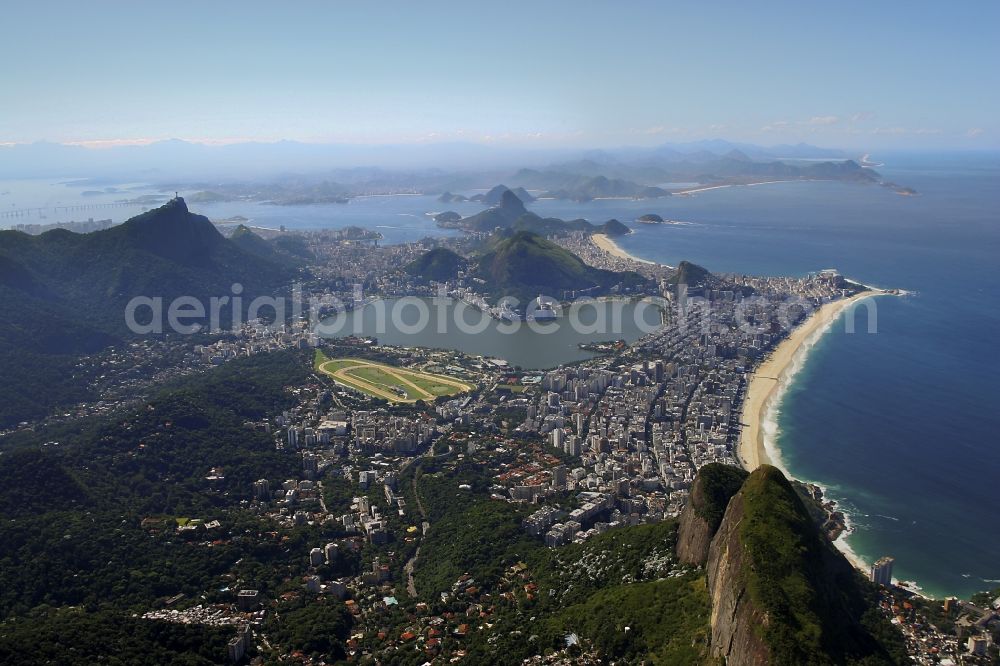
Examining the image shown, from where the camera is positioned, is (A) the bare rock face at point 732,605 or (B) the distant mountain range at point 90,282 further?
(B) the distant mountain range at point 90,282

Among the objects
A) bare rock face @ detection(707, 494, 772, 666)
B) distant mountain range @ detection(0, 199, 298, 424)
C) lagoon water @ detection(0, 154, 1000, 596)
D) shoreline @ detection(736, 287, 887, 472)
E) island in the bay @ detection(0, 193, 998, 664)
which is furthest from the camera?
distant mountain range @ detection(0, 199, 298, 424)

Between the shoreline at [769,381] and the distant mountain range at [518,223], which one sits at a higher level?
the distant mountain range at [518,223]

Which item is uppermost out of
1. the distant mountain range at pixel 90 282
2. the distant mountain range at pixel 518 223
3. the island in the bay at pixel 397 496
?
the distant mountain range at pixel 518 223

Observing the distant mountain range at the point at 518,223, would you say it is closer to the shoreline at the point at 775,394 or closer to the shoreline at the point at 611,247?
the shoreline at the point at 611,247

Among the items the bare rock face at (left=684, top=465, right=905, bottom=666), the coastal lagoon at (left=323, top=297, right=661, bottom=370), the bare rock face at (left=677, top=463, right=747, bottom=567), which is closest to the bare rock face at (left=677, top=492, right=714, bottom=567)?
the bare rock face at (left=677, top=463, right=747, bottom=567)

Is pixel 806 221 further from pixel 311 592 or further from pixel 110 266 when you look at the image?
pixel 311 592

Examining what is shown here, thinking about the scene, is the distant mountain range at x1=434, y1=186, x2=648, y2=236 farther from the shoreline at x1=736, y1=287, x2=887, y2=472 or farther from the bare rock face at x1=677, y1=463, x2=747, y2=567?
the bare rock face at x1=677, y1=463, x2=747, y2=567

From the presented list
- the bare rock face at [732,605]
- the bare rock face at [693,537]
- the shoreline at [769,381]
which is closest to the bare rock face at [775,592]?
the bare rock face at [732,605]
